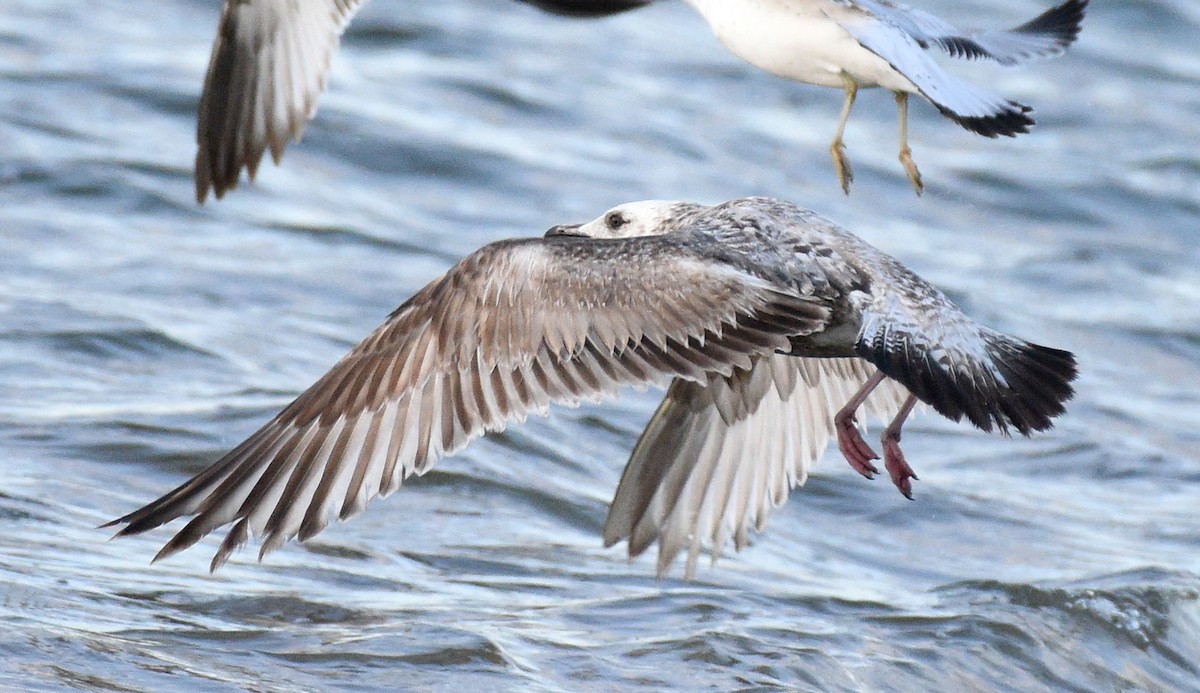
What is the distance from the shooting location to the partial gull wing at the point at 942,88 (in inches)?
189

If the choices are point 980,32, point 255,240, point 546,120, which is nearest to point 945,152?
point 546,120

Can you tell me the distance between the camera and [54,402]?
6.75 metres

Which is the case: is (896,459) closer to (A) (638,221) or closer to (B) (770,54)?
(A) (638,221)

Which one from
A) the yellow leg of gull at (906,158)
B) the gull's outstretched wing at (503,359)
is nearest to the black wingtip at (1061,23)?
the yellow leg of gull at (906,158)

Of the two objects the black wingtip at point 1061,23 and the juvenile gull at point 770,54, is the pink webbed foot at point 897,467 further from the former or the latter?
the black wingtip at point 1061,23

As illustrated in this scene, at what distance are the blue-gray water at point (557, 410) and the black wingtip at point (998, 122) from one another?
1.57 m

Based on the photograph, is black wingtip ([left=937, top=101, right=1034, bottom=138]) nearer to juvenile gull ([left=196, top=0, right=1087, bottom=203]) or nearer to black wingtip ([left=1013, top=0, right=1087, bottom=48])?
juvenile gull ([left=196, top=0, right=1087, bottom=203])

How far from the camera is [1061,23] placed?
20.7 ft

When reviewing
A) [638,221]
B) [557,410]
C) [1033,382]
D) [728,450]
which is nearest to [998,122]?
[1033,382]

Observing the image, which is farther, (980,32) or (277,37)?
(277,37)

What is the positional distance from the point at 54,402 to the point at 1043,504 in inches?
146

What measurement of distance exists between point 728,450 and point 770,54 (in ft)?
3.84

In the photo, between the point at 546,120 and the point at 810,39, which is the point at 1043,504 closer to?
the point at 810,39

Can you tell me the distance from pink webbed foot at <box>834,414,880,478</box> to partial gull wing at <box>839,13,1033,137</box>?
2.76 ft
